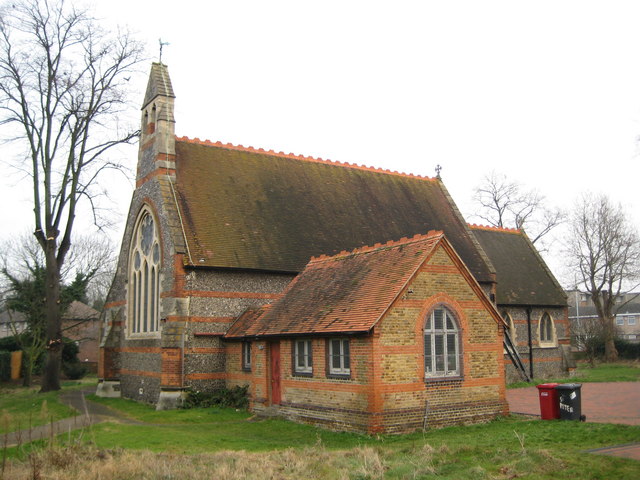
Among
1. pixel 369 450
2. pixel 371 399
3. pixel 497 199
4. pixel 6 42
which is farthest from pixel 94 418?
pixel 497 199

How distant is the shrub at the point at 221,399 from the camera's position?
2173 cm

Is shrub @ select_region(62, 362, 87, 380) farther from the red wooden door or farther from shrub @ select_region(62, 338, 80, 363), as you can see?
the red wooden door

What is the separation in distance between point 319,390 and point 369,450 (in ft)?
15.3

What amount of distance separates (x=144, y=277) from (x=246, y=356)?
6361mm

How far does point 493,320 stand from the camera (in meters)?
18.8

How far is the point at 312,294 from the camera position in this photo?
64.8 feet

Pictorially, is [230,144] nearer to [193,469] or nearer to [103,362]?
[103,362]

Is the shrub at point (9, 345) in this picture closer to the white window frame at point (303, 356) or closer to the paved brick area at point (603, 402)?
the white window frame at point (303, 356)

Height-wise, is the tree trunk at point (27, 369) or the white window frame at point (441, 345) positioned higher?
the white window frame at point (441, 345)

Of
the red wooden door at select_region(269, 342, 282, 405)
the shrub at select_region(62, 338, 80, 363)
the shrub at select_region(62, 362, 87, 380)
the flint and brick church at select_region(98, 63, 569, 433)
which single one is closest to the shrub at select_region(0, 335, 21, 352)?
the shrub at select_region(62, 338, 80, 363)

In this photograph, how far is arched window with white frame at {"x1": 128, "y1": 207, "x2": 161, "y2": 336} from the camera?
24.7 metres

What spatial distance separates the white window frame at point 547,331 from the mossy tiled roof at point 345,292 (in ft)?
57.5

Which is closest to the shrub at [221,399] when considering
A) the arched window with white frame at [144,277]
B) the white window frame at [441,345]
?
the arched window with white frame at [144,277]

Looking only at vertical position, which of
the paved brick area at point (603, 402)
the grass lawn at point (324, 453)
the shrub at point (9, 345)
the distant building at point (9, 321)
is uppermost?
the distant building at point (9, 321)
